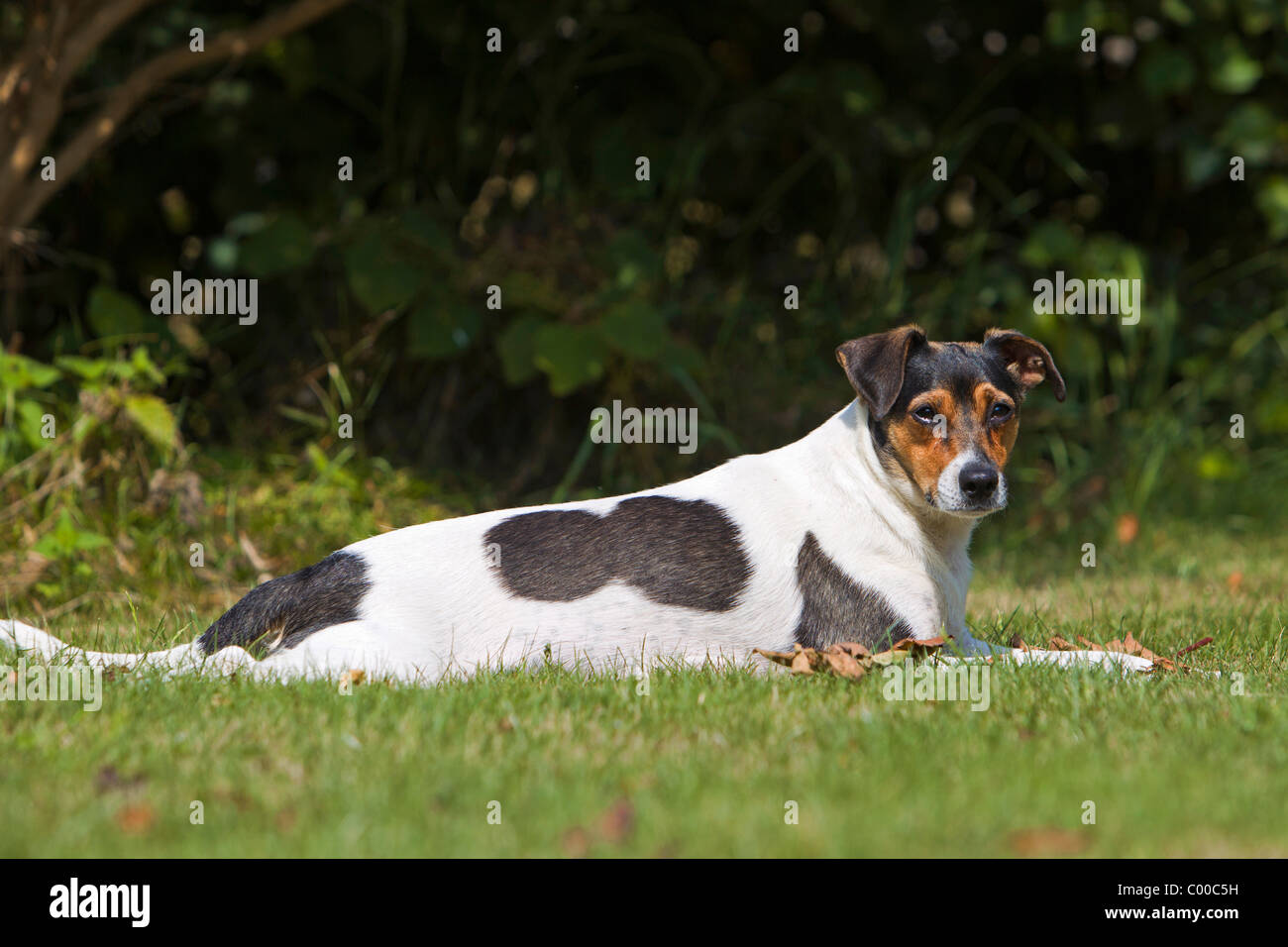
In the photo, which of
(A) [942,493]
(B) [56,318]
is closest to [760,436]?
(A) [942,493]

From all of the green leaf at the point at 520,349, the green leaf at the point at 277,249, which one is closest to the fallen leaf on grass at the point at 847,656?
the green leaf at the point at 520,349

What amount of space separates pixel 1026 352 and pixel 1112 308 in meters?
3.73

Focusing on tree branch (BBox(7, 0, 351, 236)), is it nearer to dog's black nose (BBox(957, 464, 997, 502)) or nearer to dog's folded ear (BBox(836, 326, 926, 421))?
dog's folded ear (BBox(836, 326, 926, 421))

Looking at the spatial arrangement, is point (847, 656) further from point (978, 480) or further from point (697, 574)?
point (978, 480)

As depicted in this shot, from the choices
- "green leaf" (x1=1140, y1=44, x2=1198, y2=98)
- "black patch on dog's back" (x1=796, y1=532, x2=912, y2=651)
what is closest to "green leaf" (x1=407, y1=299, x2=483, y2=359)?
"black patch on dog's back" (x1=796, y1=532, x2=912, y2=651)

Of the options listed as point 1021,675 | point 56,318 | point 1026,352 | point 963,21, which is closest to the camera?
point 1021,675

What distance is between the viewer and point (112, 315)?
23.6 ft

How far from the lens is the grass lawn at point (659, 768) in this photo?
2691 mm

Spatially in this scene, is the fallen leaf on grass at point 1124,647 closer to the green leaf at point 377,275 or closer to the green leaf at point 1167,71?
the green leaf at point 377,275

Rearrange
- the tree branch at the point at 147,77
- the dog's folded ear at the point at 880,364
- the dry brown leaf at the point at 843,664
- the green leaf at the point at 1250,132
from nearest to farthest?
1. the dry brown leaf at the point at 843,664
2. the dog's folded ear at the point at 880,364
3. the tree branch at the point at 147,77
4. the green leaf at the point at 1250,132

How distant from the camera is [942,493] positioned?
4203mm

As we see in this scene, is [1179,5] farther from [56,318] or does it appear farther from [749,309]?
[56,318]

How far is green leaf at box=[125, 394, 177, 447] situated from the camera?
20.4 ft

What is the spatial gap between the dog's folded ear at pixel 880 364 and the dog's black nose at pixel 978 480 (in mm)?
322
